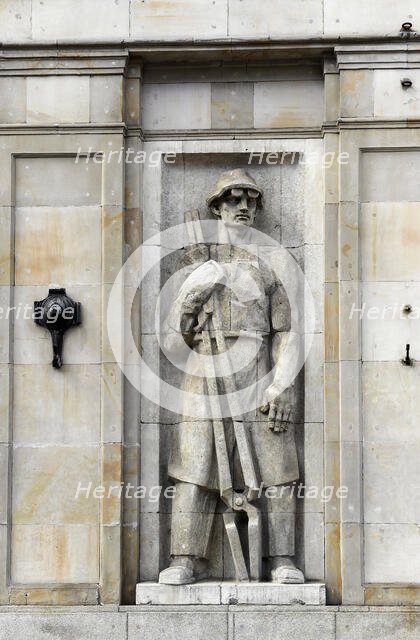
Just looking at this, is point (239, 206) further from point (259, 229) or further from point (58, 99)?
point (58, 99)

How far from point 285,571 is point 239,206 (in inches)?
171

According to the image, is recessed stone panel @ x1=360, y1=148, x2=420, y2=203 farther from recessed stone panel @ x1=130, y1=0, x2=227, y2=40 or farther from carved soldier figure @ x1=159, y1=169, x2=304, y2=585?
recessed stone panel @ x1=130, y1=0, x2=227, y2=40

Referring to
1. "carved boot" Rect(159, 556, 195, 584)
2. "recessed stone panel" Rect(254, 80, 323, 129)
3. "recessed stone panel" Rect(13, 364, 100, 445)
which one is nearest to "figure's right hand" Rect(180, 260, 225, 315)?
"recessed stone panel" Rect(13, 364, 100, 445)

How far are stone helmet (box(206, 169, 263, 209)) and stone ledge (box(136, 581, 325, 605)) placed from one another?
4576mm

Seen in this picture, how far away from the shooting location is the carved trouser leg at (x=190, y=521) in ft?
66.0

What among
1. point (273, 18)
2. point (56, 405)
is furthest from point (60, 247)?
point (273, 18)

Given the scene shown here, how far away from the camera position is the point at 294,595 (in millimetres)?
19828

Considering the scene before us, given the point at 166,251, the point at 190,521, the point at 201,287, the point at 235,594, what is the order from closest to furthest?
the point at 235,594
the point at 190,521
the point at 201,287
the point at 166,251

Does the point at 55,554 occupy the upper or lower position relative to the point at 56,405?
lower

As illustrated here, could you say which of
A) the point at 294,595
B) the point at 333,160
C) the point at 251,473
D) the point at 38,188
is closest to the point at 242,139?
the point at 333,160

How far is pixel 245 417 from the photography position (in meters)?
20.4

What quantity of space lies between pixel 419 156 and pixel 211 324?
10.4ft

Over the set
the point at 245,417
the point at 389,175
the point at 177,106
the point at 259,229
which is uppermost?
the point at 177,106

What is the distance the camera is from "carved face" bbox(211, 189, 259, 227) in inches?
813
